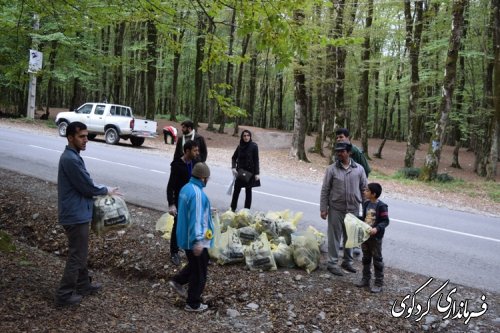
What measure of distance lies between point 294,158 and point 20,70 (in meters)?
15.2

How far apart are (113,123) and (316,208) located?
14.3 metres

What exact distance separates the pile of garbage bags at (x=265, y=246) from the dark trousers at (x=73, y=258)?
1867 millimetres

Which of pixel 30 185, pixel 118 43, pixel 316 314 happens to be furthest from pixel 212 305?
pixel 118 43

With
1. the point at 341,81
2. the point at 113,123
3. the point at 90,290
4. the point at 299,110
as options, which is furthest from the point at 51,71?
the point at 90,290

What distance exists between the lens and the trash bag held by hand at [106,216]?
15.3 feet

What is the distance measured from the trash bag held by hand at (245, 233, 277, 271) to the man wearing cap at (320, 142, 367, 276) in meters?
0.88

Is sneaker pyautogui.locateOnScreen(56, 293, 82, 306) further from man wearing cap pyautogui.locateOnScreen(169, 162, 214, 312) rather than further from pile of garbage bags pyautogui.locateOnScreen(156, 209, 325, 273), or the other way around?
pile of garbage bags pyautogui.locateOnScreen(156, 209, 325, 273)

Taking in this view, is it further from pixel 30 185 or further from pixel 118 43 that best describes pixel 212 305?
pixel 118 43

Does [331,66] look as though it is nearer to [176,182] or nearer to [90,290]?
[176,182]

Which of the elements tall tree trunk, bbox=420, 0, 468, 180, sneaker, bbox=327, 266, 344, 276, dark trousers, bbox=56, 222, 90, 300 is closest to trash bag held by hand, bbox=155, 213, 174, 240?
dark trousers, bbox=56, 222, 90, 300

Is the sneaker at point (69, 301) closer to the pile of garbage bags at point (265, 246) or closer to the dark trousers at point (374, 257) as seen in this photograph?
the pile of garbage bags at point (265, 246)

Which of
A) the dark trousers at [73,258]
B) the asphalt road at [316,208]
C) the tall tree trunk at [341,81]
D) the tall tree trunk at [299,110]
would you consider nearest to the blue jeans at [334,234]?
the asphalt road at [316,208]

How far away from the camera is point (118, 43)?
3481 cm

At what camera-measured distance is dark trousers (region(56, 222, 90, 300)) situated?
4531 millimetres
